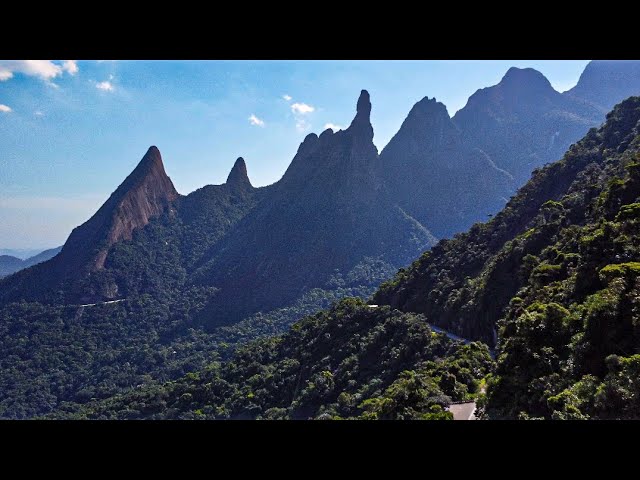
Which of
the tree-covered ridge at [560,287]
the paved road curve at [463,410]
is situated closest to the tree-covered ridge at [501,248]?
the tree-covered ridge at [560,287]

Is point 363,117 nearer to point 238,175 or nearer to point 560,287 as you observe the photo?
point 238,175

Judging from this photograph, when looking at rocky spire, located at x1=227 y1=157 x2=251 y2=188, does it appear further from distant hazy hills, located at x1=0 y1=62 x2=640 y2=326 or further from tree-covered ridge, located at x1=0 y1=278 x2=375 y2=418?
tree-covered ridge, located at x1=0 y1=278 x2=375 y2=418

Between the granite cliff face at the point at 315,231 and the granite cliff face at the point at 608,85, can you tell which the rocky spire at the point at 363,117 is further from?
the granite cliff face at the point at 608,85

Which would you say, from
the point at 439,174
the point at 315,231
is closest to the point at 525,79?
the point at 439,174

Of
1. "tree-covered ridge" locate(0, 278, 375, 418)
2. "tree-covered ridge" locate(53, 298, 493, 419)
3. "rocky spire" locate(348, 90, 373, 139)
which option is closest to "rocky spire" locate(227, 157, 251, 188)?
"rocky spire" locate(348, 90, 373, 139)
